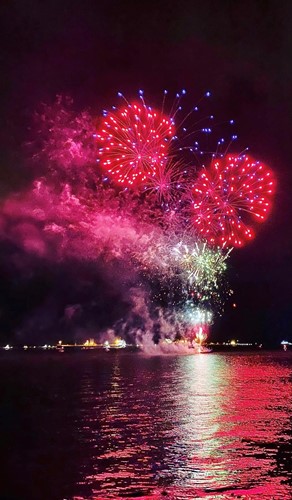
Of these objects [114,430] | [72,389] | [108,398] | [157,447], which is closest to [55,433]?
[114,430]

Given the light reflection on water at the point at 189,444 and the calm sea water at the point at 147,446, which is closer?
the calm sea water at the point at 147,446

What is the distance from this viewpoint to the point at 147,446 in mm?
18141

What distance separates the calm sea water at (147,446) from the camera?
13336 millimetres

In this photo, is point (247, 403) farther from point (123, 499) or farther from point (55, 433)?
point (123, 499)

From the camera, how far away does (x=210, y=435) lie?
64.7 ft

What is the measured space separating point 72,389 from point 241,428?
722 inches

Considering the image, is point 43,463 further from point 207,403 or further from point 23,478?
point 207,403

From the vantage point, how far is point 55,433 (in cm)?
2067

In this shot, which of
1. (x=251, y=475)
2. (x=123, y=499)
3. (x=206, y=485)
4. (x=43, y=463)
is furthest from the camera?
(x=43, y=463)

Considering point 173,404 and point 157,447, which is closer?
point 157,447

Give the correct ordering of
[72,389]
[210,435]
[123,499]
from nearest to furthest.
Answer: [123,499]
[210,435]
[72,389]

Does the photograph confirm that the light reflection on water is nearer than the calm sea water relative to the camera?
No

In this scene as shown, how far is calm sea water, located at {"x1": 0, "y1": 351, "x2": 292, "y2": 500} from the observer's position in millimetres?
13336

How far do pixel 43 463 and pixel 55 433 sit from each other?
4.63m
